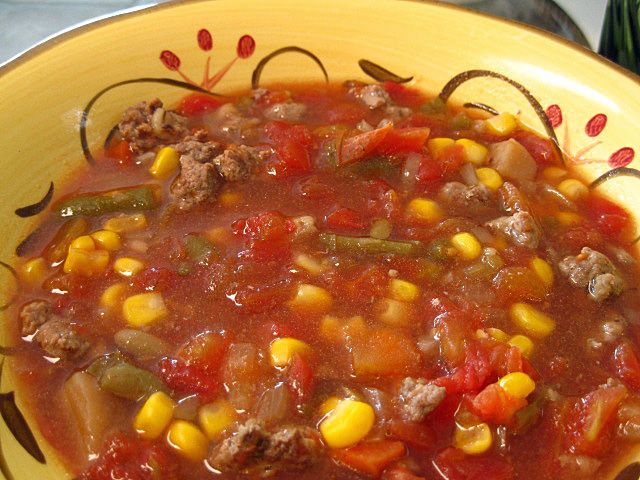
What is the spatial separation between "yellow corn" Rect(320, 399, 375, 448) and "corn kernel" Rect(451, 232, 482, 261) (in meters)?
1.33

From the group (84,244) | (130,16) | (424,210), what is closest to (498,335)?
(424,210)

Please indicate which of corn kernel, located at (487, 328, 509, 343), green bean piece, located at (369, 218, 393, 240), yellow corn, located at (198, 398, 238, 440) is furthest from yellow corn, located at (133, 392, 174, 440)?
corn kernel, located at (487, 328, 509, 343)

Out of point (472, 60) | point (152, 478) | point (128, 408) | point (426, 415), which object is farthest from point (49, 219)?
point (472, 60)

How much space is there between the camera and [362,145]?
4.52 meters

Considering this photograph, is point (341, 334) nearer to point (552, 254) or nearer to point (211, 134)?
point (552, 254)

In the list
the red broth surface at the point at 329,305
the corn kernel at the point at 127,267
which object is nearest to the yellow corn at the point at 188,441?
the red broth surface at the point at 329,305

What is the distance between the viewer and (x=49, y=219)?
13.6 ft

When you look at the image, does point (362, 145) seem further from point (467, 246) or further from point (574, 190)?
point (574, 190)

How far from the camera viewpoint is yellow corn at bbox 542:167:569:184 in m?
4.62

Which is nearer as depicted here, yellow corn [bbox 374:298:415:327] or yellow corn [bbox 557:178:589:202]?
yellow corn [bbox 374:298:415:327]

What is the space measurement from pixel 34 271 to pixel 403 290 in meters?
2.34

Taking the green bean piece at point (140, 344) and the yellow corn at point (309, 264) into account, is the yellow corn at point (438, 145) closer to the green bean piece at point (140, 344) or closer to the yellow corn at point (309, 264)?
the yellow corn at point (309, 264)

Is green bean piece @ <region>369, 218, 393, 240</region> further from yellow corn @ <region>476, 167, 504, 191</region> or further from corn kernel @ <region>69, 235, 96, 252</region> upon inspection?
corn kernel @ <region>69, 235, 96, 252</region>

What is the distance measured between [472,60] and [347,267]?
7.91 ft
